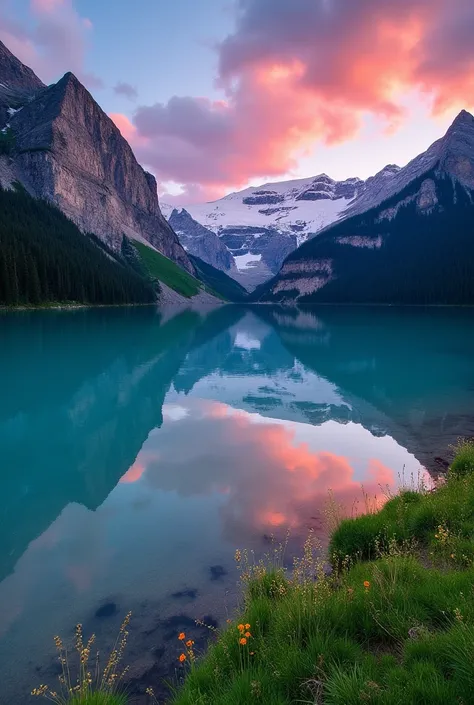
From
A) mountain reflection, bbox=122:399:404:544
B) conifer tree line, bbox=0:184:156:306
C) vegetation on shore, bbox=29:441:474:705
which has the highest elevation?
conifer tree line, bbox=0:184:156:306

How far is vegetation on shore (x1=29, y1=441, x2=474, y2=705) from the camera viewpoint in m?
4.43

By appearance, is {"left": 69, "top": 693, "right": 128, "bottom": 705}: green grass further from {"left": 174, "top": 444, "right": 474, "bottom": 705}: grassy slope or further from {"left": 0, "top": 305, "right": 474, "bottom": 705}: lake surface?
{"left": 0, "top": 305, "right": 474, "bottom": 705}: lake surface

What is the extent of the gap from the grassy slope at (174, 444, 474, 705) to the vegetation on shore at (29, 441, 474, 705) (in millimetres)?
13

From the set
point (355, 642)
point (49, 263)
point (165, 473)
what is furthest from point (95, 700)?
point (49, 263)

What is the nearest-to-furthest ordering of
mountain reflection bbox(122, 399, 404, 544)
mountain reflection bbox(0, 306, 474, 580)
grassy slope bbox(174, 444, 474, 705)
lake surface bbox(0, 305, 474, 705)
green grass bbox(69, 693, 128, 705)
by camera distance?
1. grassy slope bbox(174, 444, 474, 705)
2. green grass bbox(69, 693, 128, 705)
3. lake surface bbox(0, 305, 474, 705)
4. mountain reflection bbox(122, 399, 404, 544)
5. mountain reflection bbox(0, 306, 474, 580)

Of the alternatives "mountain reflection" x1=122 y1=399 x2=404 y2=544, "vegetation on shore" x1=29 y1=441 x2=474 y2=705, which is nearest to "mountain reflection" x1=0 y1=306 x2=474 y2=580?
"mountain reflection" x1=122 y1=399 x2=404 y2=544

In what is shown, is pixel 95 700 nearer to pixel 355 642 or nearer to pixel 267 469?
pixel 355 642

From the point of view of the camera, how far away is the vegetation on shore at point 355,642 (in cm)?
443

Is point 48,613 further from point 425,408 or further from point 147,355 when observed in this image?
point 147,355

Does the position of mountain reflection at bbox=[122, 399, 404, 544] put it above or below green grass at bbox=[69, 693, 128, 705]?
below

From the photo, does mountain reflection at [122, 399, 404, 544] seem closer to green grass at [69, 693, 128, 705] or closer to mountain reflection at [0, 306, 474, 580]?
mountain reflection at [0, 306, 474, 580]

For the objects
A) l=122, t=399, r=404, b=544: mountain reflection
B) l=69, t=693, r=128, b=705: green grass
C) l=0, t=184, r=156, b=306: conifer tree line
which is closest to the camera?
l=69, t=693, r=128, b=705: green grass

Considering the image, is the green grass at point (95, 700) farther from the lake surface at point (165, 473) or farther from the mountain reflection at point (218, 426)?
the mountain reflection at point (218, 426)

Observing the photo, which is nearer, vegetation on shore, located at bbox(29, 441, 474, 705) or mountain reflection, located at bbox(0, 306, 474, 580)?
vegetation on shore, located at bbox(29, 441, 474, 705)
